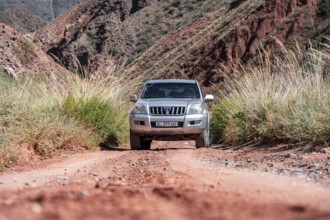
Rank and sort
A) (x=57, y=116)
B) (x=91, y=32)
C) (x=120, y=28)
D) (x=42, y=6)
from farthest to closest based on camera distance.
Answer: (x=42, y=6), (x=91, y=32), (x=120, y=28), (x=57, y=116)

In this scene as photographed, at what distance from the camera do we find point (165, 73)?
52.2 metres

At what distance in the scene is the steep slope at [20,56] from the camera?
2111 centimetres

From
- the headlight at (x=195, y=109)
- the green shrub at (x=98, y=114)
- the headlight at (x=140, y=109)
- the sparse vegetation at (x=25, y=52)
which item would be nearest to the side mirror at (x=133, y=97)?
the headlight at (x=140, y=109)

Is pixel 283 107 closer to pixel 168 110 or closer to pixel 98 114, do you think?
pixel 168 110

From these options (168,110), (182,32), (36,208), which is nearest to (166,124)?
(168,110)

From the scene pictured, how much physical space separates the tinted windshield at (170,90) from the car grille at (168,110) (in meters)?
0.92

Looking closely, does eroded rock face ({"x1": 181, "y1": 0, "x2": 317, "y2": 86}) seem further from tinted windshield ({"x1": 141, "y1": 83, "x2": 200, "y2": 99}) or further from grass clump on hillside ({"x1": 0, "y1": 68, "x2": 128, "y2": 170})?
grass clump on hillside ({"x1": 0, "y1": 68, "x2": 128, "y2": 170})

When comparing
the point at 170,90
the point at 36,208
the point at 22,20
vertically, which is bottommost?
the point at 36,208

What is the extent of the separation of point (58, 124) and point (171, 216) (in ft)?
27.2

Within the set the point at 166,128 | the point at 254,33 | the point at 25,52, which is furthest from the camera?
the point at 254,33

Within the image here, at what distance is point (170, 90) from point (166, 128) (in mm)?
1705

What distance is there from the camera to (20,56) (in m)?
22.0

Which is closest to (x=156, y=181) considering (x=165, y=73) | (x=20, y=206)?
(x=20, y=206)

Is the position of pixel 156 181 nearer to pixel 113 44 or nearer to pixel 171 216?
pixel 171 216
